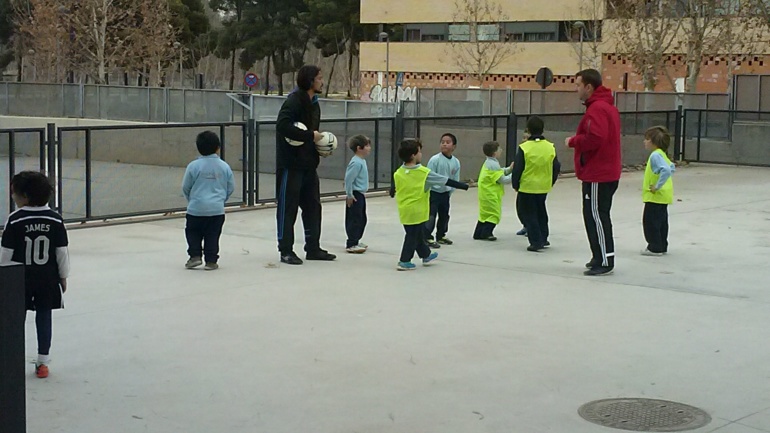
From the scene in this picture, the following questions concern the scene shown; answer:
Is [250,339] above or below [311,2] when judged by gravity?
below

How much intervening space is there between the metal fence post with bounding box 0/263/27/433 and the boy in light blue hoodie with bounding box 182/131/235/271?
6.28m

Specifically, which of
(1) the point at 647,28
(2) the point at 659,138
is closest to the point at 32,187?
(2) the point at 659,138

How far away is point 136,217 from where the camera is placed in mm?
14812

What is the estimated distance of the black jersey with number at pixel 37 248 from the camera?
6641 millimetres

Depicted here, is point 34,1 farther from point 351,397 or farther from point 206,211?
point 351,397

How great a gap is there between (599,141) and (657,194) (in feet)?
6.02

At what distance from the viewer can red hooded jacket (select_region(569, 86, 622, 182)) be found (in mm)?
10078

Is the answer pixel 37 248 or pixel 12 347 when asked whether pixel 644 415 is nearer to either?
pixel 12 347

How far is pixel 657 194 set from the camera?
11.7 metres

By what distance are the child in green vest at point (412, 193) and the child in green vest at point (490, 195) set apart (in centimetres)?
202

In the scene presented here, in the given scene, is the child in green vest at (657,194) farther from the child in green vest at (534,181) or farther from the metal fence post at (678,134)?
the metal fence post at (678,134)

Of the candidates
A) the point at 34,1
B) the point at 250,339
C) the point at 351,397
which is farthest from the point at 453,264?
the point at 34,1

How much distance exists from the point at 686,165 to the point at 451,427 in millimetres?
19231

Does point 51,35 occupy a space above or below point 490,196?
above
